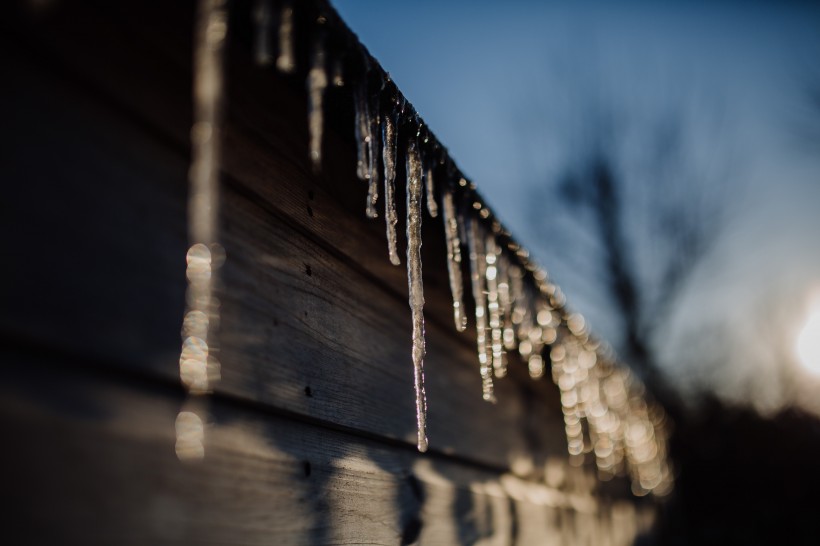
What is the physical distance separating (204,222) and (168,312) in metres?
0.15

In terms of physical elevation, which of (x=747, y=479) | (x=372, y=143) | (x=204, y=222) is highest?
(x=372, y=143)

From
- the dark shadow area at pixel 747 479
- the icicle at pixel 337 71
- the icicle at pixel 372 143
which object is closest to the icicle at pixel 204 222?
the icicle at pixel 337 71

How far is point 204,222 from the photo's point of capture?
0.90 metres

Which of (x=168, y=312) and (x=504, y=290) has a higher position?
(x=504, y=290)

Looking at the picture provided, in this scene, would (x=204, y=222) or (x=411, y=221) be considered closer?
(x=204, y=222)

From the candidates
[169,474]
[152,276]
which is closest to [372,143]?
[152,276]

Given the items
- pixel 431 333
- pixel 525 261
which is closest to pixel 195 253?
pixel 431 333

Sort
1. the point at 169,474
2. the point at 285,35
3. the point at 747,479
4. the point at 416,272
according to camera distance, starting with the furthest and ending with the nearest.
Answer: the point at 747,479 → the point at 416,272 → the point at 285,35 → the point at 169,474

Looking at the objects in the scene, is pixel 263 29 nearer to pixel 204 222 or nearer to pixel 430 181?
pixel 204 222

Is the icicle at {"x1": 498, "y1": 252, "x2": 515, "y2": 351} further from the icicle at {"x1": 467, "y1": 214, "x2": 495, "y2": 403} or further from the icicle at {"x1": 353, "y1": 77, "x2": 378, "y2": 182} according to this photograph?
the icicle at {"x1": 353, "y1": 77, "x2": 378, "y2": 182}

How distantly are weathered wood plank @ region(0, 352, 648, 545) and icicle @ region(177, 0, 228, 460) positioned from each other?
54mm

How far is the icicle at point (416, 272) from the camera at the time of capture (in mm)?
1496

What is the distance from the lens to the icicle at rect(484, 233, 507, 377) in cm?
203

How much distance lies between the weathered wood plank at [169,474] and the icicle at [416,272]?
0.17 metres
